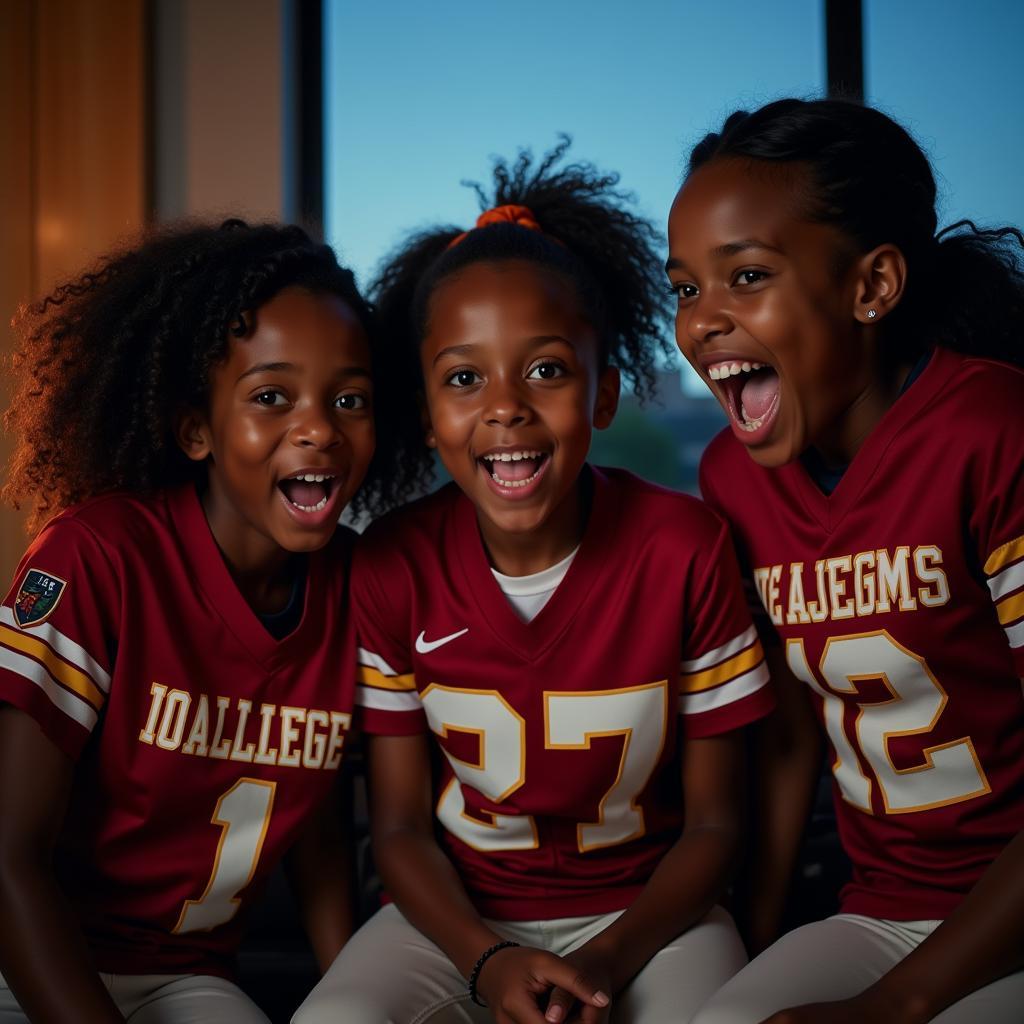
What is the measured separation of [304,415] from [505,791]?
522 mm

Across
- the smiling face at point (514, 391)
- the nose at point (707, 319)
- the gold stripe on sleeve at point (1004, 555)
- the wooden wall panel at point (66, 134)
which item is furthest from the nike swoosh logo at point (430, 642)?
the wooden wall panel at point (66, 134)

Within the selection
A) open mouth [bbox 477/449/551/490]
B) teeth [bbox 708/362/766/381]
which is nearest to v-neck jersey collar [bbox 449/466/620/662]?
open mouth [bbox 477/449/551/490]

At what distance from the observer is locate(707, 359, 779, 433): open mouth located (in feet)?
4.24

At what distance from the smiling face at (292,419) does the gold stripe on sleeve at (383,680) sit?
183 mm

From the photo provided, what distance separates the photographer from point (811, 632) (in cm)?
128

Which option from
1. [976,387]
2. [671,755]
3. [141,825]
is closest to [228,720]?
[141,825]

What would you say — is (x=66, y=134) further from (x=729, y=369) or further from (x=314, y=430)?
(x=729, y=369)

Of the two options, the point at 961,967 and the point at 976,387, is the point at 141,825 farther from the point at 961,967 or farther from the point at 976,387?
the point at 976,387

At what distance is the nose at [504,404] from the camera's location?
4.27 ft

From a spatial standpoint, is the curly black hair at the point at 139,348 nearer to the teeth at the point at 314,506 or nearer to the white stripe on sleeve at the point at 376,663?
the teeth at the point at 314,506

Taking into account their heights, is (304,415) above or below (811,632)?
above

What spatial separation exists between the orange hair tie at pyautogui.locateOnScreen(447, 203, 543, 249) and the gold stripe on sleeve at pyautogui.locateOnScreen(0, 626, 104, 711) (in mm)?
732

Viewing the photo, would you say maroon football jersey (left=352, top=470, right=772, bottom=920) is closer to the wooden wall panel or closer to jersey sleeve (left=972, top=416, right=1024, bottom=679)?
jersey sleeve (left=972, top=416, right=1024, bottom=679)

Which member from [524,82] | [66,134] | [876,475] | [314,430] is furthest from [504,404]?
[524,82]
